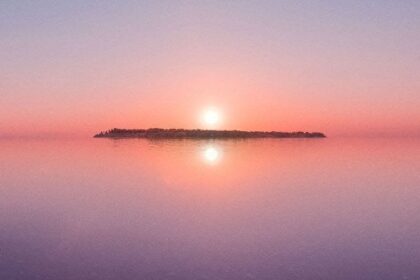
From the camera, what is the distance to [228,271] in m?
18.6

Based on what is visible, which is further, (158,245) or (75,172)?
(75,172)

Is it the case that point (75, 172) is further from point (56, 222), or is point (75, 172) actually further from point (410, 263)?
point (410, 263)

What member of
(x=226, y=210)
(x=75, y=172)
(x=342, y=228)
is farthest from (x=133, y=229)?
(x=75, y=172)

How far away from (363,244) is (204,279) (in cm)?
968

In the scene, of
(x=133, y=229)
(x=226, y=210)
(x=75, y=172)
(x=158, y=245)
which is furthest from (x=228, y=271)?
(x=75, y=172)

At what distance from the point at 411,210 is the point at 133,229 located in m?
20.6

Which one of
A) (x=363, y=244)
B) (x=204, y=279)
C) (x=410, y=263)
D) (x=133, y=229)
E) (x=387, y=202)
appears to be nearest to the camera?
(x=204, y=279)

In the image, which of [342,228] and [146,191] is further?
[146,191]

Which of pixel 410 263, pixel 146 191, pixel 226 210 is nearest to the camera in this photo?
pixel 410 263

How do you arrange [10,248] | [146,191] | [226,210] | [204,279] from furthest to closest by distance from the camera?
[146,191]
[226,210]
[10,248]
[204,279]

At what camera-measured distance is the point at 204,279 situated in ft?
58.0

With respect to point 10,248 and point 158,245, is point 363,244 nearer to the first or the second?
point 158,245

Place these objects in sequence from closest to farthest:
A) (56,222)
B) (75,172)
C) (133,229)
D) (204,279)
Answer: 1. (204,279)
2. (133,229)
3. (56,222)
4. (75,172)

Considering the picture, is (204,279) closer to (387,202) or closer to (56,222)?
(56,222)
